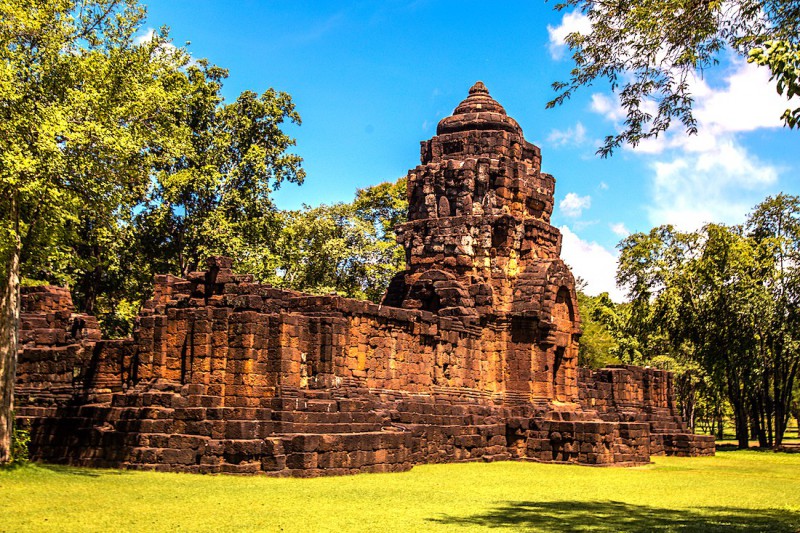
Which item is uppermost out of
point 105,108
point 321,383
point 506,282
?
point 105,108

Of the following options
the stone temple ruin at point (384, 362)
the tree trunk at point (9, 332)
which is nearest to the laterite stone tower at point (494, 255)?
the stone temple ruin at point (384, 362)

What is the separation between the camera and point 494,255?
2353 centimetres

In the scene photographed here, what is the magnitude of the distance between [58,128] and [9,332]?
3.57 m

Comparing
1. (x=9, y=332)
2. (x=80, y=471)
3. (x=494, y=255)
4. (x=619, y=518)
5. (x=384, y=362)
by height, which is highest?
(x=494, y=255)

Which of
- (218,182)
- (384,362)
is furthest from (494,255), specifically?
(218,182)

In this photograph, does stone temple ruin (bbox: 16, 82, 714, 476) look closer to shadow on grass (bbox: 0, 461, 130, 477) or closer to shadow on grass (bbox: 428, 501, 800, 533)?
shadow on grass (bbox: 0, 461, 130, 477)

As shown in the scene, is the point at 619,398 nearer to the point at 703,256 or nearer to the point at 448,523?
the point at 703,256

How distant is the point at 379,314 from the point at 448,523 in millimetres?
8766

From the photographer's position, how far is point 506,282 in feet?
77.2

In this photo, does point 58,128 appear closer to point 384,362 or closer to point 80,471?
point 80,471

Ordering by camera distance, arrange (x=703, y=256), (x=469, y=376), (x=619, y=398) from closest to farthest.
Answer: (x=469, y=376) → (x=619, y=398) → (x=703, y=256)

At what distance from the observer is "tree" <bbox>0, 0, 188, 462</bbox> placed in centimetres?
1487

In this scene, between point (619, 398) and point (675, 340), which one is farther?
point (675, 340)

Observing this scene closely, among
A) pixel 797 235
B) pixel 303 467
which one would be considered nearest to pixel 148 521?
pixel 303 467
